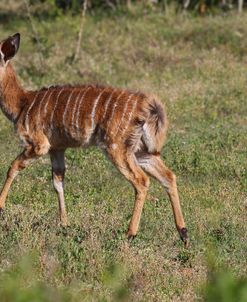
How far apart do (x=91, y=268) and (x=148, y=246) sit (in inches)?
33.2

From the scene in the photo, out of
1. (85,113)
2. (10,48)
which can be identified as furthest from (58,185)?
(10,48)

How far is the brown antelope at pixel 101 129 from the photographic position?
723 cm

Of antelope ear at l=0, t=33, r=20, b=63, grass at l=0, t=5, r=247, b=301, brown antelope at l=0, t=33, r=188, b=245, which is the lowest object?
grass at l=0, t=5, r=247, b=301

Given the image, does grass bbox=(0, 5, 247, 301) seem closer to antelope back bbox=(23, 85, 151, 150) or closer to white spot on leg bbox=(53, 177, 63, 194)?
white spot on leg bbox=(53, 177, 63, 194)

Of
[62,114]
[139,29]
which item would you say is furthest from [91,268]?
[139,29]

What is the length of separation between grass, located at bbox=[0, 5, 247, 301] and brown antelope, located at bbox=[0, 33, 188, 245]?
39cm

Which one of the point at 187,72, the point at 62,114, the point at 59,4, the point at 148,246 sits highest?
the point at 62,114

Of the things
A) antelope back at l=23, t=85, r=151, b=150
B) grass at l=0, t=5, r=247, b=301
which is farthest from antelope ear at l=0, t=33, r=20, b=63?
grass at l=0, t=5, r=247, b=301

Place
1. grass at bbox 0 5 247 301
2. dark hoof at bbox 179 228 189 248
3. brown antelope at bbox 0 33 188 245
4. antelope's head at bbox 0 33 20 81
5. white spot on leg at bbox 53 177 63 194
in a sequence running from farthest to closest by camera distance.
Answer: antelope's head at bbox 0 33 20 81 < white spot on leg at bbox 53 177 63 194 < brown antelope at bbox 0 33 188 245 < dark hoof at bbox 179 228 189 248 < grass at bbox 0 5 247 301

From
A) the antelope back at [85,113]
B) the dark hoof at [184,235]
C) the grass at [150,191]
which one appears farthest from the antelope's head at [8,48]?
the dark hoof at [184,235]

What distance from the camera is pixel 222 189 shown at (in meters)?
9.09

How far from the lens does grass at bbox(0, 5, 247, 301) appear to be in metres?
5.92

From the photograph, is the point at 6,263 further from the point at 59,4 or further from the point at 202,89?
the point at 59,4

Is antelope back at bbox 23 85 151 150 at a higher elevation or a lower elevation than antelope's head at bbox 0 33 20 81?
lower
